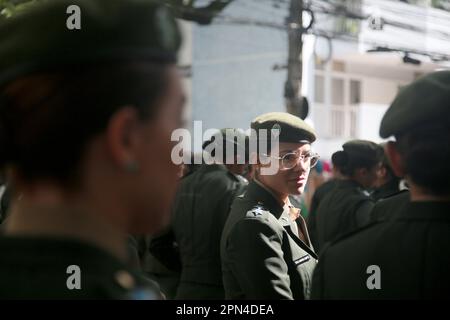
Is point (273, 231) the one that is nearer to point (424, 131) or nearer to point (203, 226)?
point (424, 131)

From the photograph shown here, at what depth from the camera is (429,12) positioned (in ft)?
35.6

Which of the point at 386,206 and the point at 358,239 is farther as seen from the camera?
the point at 386,206

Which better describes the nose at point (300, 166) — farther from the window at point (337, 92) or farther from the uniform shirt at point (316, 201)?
the window at point (337, 92)

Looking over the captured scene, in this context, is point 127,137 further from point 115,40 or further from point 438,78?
point 438,78

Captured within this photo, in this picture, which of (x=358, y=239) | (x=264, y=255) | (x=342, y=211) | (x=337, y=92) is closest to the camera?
(x=358, y=239)

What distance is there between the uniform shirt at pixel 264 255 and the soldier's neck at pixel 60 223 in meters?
1.42

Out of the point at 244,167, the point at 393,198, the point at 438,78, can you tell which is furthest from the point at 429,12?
the point at 438,78

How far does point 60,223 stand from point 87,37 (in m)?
0.23

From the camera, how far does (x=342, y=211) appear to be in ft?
12.0

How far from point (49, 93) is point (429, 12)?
10795 mm

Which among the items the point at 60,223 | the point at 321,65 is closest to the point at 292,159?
the point at 60,223

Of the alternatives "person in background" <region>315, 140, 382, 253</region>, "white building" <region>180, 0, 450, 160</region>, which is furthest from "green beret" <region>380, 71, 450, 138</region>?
"white building" <region>180, 0, 450, 160</region>

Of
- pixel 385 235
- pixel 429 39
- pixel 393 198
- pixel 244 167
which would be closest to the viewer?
pixel 385 235

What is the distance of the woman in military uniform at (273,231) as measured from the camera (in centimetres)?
228
